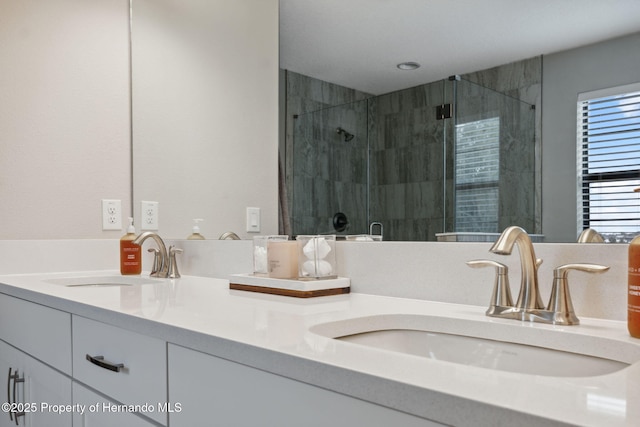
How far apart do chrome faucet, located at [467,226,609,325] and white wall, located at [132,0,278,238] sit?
97 cm

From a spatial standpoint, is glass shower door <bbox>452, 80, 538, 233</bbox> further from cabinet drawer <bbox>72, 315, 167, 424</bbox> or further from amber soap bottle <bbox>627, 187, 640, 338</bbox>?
cabinet drawer <bbox>72, 315, 167, 424</bbox>

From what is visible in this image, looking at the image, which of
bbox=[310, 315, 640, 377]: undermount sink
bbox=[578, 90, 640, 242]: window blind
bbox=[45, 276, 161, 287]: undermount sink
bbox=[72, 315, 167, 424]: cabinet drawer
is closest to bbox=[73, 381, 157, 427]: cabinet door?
bbox=[72, 315, 167, 424]: cabinet drawer

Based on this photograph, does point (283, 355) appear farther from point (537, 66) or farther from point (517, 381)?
point (537, 66)

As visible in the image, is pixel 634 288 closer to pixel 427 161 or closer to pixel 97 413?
pixel 427 161

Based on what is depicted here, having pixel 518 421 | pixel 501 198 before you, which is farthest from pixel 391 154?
pixel 518 421

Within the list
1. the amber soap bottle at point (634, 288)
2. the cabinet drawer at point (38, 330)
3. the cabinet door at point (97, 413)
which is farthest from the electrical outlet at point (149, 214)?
the amber soap bottle at point (634, 288)

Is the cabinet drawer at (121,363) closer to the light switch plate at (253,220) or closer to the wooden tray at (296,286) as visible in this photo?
the wooden tray at (296,286)

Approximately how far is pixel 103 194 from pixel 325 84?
1073 millimetres

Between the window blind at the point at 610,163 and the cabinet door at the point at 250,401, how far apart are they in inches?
23.5

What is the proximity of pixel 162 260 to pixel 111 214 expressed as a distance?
1.15ft

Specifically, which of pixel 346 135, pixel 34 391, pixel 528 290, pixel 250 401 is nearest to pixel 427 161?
pixel 346 135

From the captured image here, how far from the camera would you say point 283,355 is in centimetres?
68

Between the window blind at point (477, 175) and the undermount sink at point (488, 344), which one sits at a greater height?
the window blind at point (477, 175)

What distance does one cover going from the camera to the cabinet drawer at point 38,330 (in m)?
1.25
